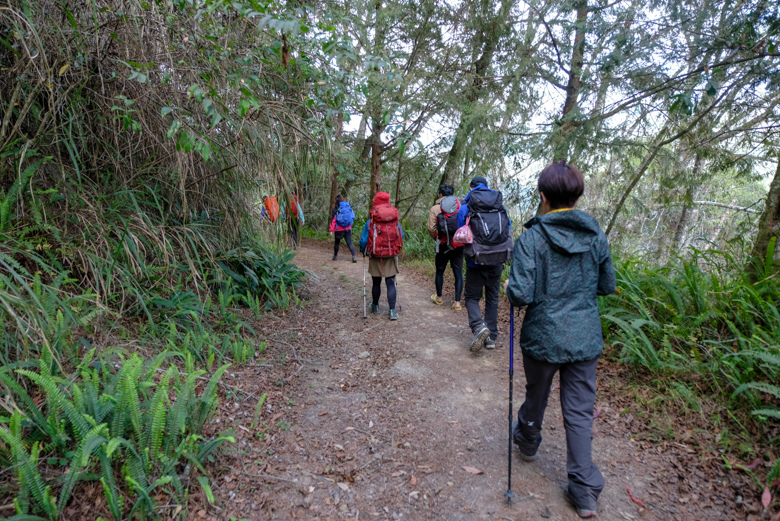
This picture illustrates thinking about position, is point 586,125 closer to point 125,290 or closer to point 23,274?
point 125,290

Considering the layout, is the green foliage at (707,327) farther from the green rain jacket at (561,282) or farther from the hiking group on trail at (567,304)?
the green rain jacket at (561,282)

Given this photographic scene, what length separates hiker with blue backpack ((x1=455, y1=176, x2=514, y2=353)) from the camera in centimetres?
479

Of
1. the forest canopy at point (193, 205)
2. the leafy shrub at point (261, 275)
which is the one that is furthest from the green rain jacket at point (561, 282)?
the leafy shrub at point (261, 275)

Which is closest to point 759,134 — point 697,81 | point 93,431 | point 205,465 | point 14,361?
point 697,81

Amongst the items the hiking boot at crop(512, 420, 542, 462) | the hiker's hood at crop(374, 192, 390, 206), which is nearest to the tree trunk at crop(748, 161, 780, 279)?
the hiking boot at crop(512, 420, 542, 462)

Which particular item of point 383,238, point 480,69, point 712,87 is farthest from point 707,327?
point 480,69

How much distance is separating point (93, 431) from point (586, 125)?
6.99 m

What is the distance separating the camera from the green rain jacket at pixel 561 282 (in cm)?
241

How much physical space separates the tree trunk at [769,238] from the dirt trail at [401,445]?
7.28 feet

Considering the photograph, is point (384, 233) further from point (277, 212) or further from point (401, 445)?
point (401, 445)

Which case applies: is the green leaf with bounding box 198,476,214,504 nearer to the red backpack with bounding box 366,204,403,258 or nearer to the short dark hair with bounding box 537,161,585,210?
the short dark hair with bounding box 537,161,585,210

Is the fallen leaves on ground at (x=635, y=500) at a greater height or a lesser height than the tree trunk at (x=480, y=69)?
lesser

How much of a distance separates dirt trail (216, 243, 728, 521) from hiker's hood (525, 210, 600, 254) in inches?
65.9

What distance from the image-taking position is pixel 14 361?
2.61 metres
